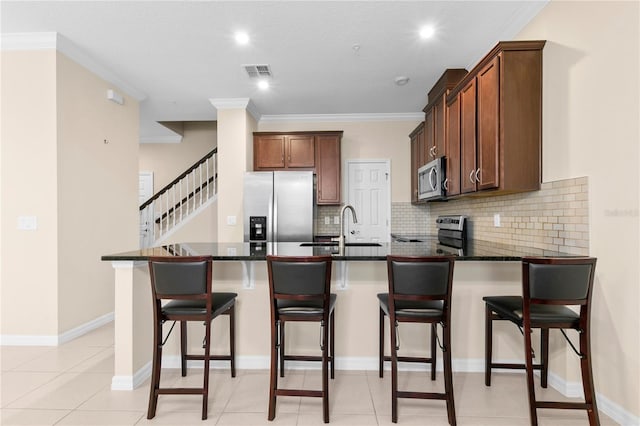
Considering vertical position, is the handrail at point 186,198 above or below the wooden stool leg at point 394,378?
above

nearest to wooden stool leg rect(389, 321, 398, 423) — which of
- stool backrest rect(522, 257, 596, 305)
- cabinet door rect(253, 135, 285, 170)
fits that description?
stool backrest rect(522, 257, 596, 305)

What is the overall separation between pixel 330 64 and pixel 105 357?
11.4 feet

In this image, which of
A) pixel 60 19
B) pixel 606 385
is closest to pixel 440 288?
pixel 606 385

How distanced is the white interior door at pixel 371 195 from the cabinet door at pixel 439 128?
1.43 m

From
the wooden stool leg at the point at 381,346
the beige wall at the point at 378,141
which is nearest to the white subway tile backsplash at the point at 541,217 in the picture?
the wooden stool leg at the point at 381,346

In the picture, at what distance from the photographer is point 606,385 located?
6.45ft

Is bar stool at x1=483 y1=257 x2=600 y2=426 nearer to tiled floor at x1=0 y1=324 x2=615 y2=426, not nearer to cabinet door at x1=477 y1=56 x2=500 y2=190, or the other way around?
tiled floor at x1=0 y1=324 x2=615 y2=426

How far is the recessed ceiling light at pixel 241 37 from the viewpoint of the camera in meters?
2.91

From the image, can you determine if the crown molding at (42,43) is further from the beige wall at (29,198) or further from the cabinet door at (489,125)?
the cabinet door at (489,125)

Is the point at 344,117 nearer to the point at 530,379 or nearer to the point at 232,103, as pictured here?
the point at 232,103

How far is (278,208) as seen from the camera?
14.5ft

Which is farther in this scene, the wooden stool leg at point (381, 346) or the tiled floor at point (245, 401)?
the wooden stool leg at point (381, 346)

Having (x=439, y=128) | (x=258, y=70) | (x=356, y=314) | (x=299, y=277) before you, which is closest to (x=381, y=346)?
(x=356, y=314)

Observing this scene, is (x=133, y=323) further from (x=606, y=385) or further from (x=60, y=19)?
(x=606, y=385)
